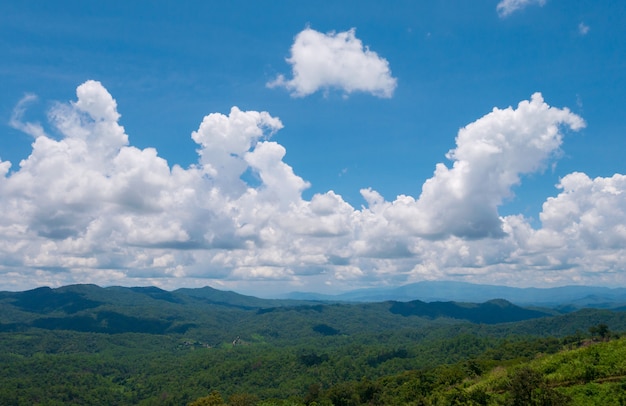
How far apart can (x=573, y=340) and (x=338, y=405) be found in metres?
96.0

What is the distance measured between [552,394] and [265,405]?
319ft

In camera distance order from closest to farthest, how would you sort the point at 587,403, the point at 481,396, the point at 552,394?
1. the point at 552,394
2. the point at 587,403
3. the point at 481,396

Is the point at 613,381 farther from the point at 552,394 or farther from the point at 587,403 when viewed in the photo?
the point at 552,394

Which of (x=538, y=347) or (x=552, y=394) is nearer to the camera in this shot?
(x=552, y=394)

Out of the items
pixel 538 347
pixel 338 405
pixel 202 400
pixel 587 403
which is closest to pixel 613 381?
pixel 587 403

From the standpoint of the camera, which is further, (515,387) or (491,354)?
(491,354)

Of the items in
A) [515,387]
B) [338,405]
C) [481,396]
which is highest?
[515,387]

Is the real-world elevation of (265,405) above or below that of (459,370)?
below

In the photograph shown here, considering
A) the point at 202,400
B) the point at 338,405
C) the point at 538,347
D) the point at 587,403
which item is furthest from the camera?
the point at 538,347

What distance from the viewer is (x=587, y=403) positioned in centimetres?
4866

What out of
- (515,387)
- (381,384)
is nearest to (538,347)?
(381,384)

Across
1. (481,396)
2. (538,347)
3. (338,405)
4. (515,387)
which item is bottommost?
(338,405)

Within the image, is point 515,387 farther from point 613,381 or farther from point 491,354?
point 491,354

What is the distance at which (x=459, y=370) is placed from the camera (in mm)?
123500
